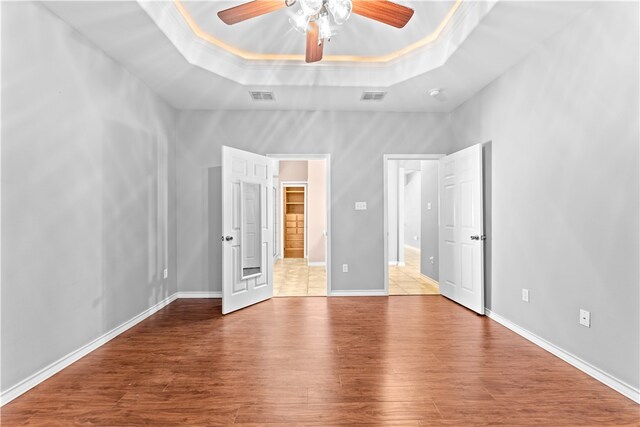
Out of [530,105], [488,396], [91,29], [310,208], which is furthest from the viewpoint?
[310,208]

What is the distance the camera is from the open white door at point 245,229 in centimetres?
413

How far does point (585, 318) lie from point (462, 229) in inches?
73.5

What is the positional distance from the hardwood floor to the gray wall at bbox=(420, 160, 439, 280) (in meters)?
2.12

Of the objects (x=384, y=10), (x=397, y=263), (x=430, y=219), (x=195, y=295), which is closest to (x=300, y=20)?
(x=384, y=10)

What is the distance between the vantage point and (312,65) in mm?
3910

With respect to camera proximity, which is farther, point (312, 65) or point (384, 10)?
point (312, 65)

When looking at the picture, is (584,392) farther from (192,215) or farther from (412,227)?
(412,227)

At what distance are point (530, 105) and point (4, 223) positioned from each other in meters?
4.24

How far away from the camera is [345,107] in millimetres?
4840

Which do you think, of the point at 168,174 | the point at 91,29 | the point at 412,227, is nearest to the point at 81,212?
the point at 91,29

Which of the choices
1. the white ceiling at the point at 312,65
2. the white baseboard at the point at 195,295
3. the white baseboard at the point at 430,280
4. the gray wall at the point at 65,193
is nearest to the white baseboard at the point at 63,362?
the gray wall at the point at 65,193

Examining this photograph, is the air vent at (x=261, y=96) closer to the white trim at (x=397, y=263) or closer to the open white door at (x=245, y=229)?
the open white door at (x=245, y=229)

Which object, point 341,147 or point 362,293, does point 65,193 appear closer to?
point 341,147

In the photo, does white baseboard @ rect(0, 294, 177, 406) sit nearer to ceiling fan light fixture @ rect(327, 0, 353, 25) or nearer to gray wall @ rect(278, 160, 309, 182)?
ceiling fan light fixture @ rect(327, 0, 353, 25)
